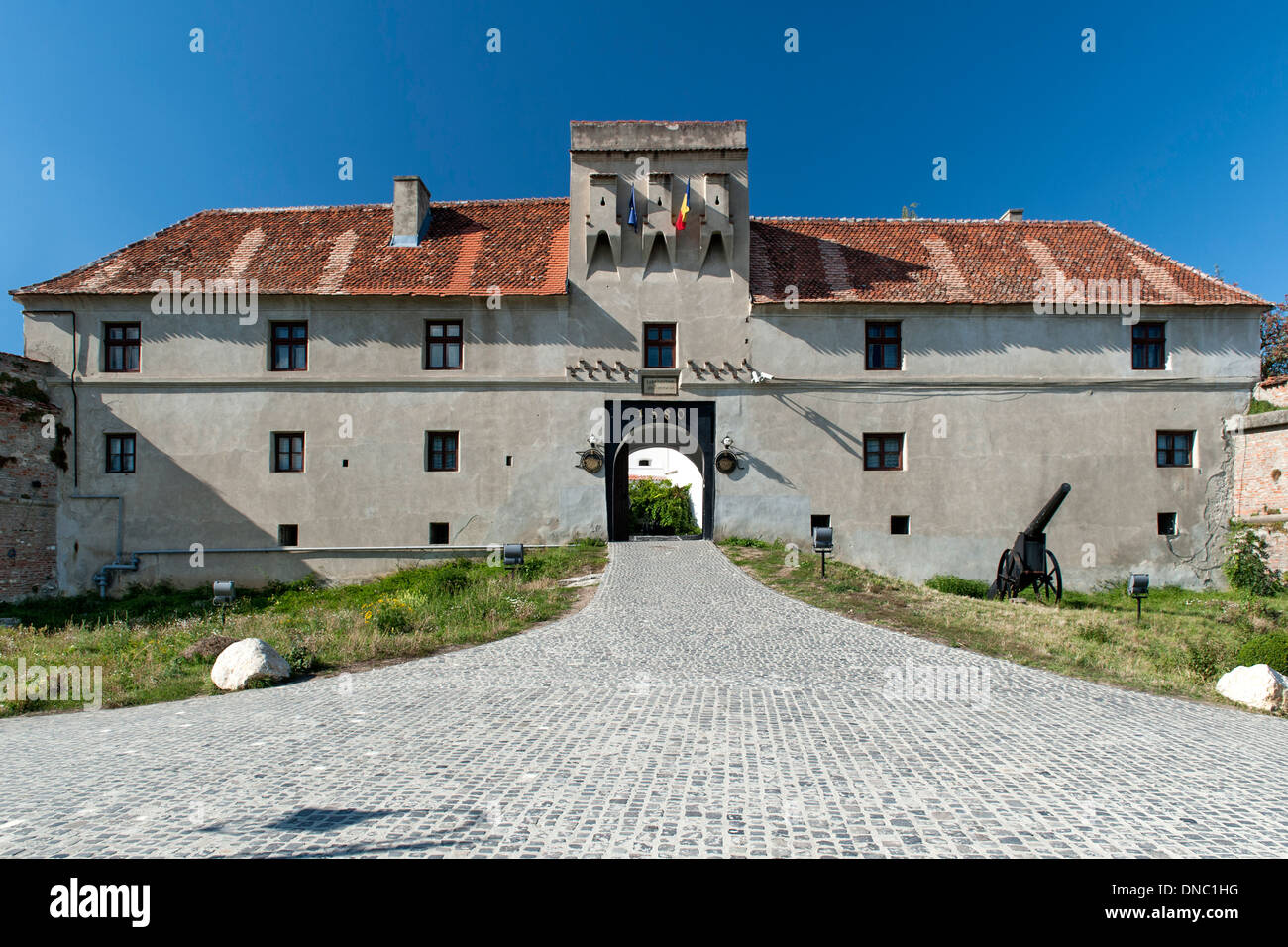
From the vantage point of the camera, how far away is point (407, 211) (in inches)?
957

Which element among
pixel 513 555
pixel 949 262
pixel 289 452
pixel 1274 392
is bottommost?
pixel 513 555

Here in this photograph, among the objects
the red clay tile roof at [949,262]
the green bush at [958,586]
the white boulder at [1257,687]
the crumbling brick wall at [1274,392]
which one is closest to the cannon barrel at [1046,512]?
the green bush at [958,586]

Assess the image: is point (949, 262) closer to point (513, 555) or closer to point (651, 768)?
point (513, 555)

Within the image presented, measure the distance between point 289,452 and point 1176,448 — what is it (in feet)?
90.0

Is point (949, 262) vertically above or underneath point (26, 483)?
above

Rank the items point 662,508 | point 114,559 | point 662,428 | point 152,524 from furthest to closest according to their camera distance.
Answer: point 662,508 < point 662,428 < point 152,524 < point 114,559

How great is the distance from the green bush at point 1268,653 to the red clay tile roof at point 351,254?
59.2 feet

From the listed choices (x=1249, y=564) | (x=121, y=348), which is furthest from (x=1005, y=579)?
(x=121, y=348)

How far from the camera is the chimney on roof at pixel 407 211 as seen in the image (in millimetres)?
24219

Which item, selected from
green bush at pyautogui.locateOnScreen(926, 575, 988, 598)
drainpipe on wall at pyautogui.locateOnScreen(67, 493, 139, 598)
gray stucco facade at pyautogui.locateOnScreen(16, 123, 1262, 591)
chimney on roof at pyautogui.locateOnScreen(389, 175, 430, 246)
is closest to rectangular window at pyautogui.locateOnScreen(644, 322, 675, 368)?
gray stucco facade at pyautogui.locateOnScreen(16, 123, 1262, 591)

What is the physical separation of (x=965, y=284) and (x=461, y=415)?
16.3m

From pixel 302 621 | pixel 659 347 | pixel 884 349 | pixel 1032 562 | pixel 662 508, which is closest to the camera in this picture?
pixel 302 621

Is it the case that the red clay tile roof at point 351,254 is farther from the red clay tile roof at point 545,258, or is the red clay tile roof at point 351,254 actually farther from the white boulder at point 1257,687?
the white boulder at point 1257,687

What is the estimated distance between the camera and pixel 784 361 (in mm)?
22391
